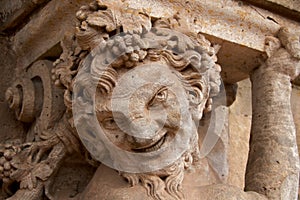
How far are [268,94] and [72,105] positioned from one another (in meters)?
0.63

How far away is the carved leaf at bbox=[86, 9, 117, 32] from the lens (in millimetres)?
1792

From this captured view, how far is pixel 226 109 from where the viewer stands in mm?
2355

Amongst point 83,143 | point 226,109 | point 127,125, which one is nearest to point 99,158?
point 83,143

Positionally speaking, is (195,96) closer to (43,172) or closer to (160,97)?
(160,97)

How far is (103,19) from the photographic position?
5.92 feet

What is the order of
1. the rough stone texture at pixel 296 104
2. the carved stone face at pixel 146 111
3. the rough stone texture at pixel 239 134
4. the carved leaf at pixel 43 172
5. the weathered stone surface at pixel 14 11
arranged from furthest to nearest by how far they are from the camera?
the rough stone texture at pixel 296 104 < the rough stone texture at pixel 239 134 < the weathered stone surface at pixel 14 11 < the carved leaf at pixel 43 172 < the carved stone face at pixel 146 111

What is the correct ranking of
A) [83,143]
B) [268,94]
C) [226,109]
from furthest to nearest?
[226,109] < [268,94] < [83,143]

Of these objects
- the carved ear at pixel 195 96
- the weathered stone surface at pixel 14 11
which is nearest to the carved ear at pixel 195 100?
the carved ear at pixel 195 96

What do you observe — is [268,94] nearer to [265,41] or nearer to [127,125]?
[265,41]

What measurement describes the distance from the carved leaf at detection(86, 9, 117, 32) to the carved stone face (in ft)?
0.41

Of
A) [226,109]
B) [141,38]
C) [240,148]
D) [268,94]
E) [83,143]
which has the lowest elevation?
[240,148]

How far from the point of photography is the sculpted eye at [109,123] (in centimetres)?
177

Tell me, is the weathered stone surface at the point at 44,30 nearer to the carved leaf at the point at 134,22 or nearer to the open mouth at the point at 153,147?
the carved leaf at the point at 134,22

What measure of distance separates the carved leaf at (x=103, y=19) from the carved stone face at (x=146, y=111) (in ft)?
0.41
